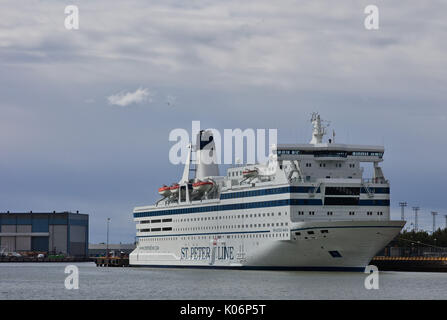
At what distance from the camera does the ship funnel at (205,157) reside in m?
104

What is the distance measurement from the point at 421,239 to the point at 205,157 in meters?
47.0

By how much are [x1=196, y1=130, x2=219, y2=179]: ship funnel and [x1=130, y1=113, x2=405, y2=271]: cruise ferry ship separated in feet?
34.2

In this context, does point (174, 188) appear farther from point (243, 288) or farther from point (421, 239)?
point (421, 239)

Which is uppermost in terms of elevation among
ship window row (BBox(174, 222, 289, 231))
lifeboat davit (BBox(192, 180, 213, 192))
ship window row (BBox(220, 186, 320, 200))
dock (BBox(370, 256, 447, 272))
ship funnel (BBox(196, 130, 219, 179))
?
ship funnel (BBox(196, 130, 219, 179))

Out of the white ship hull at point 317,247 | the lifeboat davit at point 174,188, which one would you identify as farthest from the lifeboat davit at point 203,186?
the white ship hull at point 317,247

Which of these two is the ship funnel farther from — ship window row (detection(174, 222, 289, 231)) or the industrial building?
the industrial building

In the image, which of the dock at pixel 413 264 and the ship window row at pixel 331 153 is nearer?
the ship window row at pixel 331 153

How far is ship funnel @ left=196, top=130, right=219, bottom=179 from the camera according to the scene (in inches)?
4085

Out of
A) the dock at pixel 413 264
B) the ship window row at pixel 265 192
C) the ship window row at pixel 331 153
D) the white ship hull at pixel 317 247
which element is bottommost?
the dock at pixel 413 264

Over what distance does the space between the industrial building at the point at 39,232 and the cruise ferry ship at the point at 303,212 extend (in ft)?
305

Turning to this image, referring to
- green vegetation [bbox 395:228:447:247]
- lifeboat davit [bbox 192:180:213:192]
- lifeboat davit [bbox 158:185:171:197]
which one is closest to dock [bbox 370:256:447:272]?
lifeboat davit [bbox 192:180:213:192]

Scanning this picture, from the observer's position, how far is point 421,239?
137375 mm

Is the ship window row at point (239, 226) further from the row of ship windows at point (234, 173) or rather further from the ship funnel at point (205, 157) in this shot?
the ship funnel at point (205, 157)
